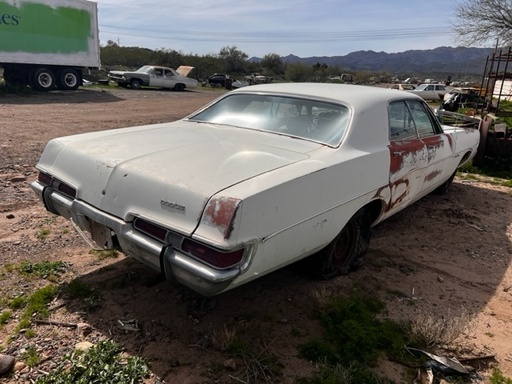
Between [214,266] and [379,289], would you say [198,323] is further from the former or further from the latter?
[379,289]

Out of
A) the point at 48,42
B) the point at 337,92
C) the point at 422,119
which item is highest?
the point at 48,42

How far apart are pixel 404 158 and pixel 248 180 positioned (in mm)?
1829

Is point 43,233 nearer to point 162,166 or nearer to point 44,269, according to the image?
point 44,269

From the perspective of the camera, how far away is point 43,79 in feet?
59.1

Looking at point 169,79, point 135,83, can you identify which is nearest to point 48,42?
point 135,83

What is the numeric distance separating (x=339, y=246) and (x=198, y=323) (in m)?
1.30

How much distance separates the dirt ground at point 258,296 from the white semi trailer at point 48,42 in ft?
46.4

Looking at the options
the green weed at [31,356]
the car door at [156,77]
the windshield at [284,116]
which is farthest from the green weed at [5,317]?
the car door at [156,77]

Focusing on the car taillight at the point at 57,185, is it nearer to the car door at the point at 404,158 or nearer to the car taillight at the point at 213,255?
the car taillight at the point at 213,255

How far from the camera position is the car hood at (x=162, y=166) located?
→ 2.20m

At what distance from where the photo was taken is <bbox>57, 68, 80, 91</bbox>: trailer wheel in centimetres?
1877

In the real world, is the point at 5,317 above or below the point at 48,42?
below

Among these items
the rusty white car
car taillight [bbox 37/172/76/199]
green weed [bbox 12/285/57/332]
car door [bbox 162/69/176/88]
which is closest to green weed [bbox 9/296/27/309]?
green weed [bbox 12/285/57/332]

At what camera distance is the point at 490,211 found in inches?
207
